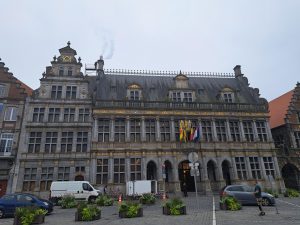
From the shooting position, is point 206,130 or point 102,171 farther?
point 206,130

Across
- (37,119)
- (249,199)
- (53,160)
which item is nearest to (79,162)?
(53,160)

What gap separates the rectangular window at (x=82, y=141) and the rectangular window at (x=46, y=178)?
3.85m

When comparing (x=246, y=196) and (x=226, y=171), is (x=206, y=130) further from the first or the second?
(x=246, y=196)

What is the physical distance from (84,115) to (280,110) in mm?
30290

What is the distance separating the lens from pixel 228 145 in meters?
30.6

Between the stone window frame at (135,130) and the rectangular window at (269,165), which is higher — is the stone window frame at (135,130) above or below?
above

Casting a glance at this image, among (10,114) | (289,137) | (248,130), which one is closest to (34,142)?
(10,114)

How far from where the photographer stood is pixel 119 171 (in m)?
27.7

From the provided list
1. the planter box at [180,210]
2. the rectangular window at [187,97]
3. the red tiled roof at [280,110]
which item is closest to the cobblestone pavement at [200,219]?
the planter box at [180,210]

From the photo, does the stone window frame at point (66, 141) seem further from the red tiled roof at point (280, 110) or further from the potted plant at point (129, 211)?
the red tiled roof at point (280, 110)

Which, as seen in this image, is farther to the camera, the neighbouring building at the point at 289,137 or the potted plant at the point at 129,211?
the neighbouring building at the point at 289,137

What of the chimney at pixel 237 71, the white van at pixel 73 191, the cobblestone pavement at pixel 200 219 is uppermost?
the chimney at pixel 237 71

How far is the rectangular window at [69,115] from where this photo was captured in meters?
28.9

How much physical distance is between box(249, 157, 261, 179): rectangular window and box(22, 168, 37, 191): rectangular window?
2709cm
